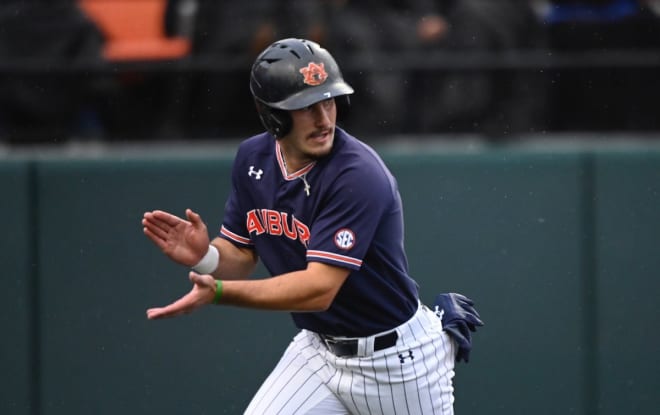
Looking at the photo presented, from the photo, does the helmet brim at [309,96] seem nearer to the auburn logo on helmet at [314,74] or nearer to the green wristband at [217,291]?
the auburn logo on helmet at [314,74]

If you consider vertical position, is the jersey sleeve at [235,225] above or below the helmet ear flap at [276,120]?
below

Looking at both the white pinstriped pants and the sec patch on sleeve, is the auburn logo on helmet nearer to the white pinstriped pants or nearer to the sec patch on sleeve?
the sec patch on sleeve

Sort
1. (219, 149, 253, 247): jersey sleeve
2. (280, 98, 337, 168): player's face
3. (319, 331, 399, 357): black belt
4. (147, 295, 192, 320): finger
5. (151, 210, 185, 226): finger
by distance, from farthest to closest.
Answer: (219, 149, 253, 247): jersey sleeve
(319, 331, 399, 357): black belt
(151, 210, 185, 226): finger
(280, 98, 337, 168): player's face
(147, 295, 192, 320): finger

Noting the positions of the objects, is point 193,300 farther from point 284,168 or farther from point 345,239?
point 284,168

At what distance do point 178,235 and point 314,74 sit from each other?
2.65 feet

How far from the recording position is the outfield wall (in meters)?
6.02

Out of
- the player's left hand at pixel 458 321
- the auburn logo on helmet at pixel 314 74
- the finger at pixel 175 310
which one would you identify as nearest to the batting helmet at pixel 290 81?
the auburn logo on helmet at pixel 314 74

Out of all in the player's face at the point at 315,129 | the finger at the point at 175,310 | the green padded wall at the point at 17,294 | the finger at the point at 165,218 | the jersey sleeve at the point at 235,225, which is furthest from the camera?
the green padded wall at the point at 17,294

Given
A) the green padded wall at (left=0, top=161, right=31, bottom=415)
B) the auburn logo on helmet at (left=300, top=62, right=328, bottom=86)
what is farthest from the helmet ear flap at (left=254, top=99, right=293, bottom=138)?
the green padded wall at (left=0, top=161, right=31, bottom=415)

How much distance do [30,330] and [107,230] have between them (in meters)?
0.62

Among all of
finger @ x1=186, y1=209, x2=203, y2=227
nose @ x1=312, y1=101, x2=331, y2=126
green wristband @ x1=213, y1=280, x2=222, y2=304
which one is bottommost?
green wristband @ x1=213, y1=280, x2=222, y2=304

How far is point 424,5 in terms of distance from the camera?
845cm

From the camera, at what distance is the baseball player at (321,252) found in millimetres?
4230

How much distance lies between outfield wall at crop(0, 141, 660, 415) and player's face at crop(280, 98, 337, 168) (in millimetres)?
1721
